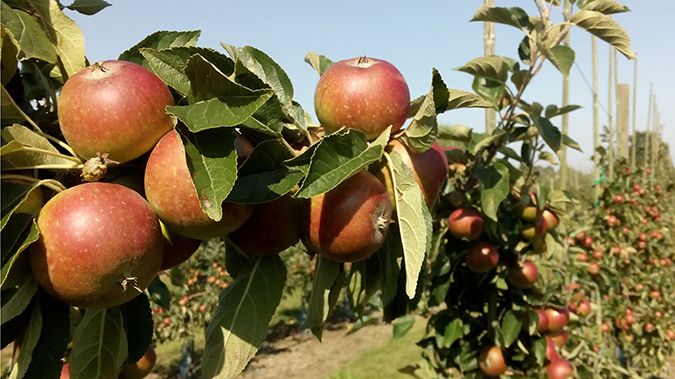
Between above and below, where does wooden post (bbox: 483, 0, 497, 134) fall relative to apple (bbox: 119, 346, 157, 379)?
above

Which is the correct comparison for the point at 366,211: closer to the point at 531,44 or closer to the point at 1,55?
the point at 1,55

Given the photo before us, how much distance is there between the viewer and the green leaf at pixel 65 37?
0.82 m

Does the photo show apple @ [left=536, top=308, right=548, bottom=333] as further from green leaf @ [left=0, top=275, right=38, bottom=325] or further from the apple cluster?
green leaf @ [left=0, top=275, right=38, bottom=325]

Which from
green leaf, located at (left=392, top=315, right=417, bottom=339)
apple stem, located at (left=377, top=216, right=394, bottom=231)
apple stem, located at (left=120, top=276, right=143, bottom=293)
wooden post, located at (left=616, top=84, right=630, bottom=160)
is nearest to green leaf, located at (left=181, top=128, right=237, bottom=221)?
apple stem, located at (left=120, top=276, right=143, bottom=293)

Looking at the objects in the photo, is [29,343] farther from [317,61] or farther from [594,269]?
[594,269]

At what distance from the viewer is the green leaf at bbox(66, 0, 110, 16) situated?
1.04m

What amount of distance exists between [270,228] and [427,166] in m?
0.27

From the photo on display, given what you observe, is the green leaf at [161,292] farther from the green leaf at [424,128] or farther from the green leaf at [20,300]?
the green leaf at [424,128]

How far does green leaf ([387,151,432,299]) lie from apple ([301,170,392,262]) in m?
0.03

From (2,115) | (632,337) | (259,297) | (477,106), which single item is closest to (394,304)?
(259,297)

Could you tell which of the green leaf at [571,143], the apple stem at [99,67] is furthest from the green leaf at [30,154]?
the green leaf at [571,143]

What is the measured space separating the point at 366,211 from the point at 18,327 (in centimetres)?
50

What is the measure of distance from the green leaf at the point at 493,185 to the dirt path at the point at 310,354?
6.39 metres

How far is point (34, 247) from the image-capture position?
0.67 m
